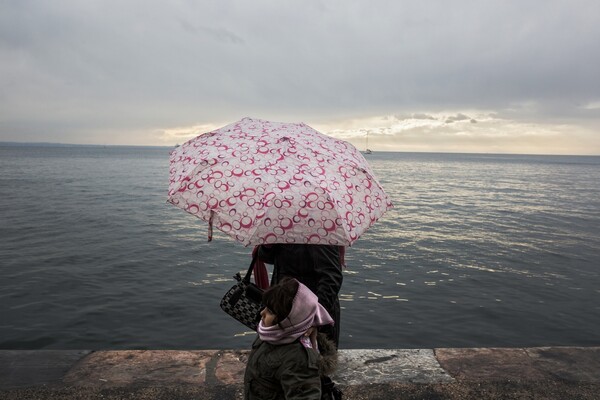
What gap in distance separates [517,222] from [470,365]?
19647 mm

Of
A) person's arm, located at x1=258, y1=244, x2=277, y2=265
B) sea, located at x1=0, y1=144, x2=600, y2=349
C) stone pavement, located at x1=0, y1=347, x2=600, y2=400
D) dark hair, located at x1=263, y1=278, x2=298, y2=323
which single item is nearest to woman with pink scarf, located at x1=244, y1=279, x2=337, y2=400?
dark hair, located at x1=263, y1=278, x2=298, y2=323

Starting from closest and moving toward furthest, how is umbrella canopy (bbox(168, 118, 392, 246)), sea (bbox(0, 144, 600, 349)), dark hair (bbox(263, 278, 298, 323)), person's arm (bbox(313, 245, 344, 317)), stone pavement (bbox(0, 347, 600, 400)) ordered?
dark hair (bbox(263, 278, 298, 323)), umbrella canopy (bbox(168, 118, 392, 246)), person's arm (bbox(313, 245, 344, 317)), stone pavement (bbox(0, 347, 600, 400)), sea (bbox(0, 144, 600, 349))

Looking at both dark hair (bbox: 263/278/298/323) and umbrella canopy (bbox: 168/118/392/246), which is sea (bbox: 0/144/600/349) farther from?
dark hair (bbox: 263/278/298/323)

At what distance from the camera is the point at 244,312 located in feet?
9.84

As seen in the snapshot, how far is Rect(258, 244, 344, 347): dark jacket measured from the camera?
2.96m

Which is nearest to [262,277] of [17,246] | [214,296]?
[214,296]

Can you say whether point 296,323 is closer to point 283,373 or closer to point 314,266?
point 283,373

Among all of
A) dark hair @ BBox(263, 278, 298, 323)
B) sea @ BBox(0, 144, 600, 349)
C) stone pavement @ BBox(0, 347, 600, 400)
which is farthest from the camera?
sea @ BBox(0, 144, 600, 349)

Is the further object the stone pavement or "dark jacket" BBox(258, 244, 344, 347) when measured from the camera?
the stone pavement

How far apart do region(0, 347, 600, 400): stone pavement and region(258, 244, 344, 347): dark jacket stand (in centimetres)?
168

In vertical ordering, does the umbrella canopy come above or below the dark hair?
above

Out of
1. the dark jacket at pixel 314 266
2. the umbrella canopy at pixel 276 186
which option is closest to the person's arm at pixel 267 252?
the dark jacket at pixel 314 266

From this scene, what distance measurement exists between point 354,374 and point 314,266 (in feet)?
6.77

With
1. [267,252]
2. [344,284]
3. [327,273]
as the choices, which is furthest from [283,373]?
[344,284]
